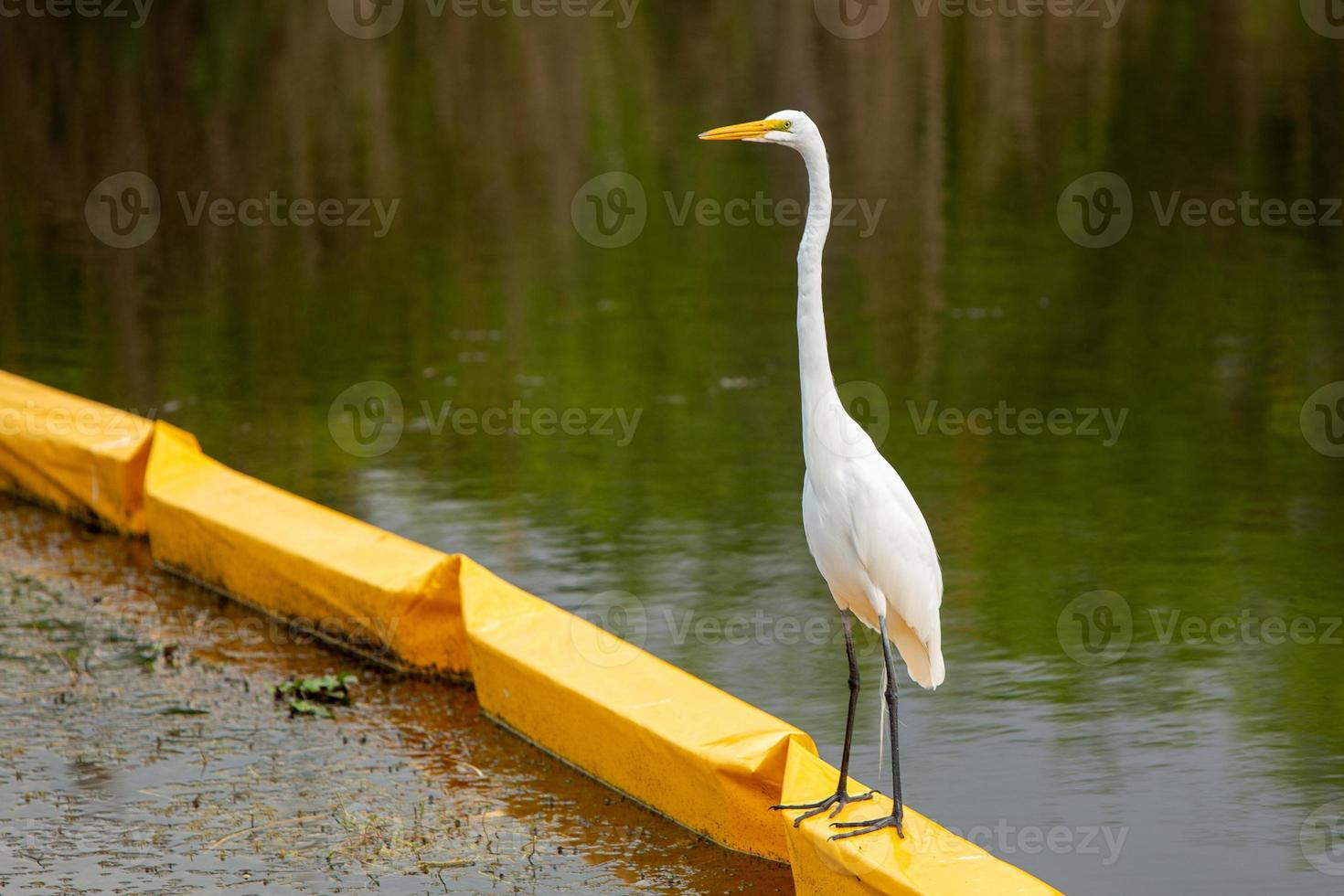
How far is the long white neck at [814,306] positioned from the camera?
444cm

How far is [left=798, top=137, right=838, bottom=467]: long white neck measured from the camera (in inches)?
175

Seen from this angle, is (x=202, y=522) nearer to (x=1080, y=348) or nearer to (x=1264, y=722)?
(x=1264, y=722)

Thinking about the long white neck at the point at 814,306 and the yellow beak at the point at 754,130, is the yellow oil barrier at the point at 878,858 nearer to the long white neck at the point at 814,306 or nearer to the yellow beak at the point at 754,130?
the long white neck at the point at 814,306

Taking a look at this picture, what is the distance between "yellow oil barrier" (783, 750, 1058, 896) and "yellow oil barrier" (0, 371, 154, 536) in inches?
177

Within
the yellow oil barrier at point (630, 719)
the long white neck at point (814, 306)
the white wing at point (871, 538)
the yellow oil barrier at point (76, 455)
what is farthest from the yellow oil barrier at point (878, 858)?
the yellow oil barrier at point (76, 455)

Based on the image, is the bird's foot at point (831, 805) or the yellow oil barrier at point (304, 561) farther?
the yellow oil barrier at point (304, 561)

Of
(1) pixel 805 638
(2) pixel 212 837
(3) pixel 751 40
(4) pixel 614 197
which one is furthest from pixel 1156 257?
(3) pixel 751 40

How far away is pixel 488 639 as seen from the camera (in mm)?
6020

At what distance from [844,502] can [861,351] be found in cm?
659

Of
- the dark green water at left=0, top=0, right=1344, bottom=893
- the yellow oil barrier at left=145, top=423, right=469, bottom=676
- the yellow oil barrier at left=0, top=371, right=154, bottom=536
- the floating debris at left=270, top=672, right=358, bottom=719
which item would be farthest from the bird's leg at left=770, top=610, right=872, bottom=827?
the yellow oil barrier at left=0, top=371, right=154, bottom=536

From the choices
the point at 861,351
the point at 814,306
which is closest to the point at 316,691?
the point at 814,306

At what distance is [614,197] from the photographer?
16703mm

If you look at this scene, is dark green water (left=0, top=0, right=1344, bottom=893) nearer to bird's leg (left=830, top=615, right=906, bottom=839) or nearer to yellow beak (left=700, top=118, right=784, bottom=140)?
bird's leg (left=830, top=615, right=906, bottom=839)

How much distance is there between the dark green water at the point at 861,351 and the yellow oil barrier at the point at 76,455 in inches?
41.7
